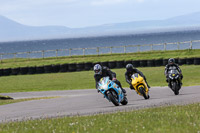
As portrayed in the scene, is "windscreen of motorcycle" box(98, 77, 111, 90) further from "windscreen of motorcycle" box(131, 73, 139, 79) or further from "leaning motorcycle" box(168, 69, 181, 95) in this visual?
"leaning motorcycle" box(168, 69, 181, 95)

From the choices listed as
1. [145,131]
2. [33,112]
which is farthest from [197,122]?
[33,112]

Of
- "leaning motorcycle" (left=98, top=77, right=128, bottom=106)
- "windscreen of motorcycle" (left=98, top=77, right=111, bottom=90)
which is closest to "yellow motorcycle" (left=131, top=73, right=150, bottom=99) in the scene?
"leaning motorcycle" (left=98, top=77, right=128, bottom=106)

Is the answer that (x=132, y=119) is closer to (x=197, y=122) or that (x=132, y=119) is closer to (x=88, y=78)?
(x=197, y=122)

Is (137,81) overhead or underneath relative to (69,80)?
overhead

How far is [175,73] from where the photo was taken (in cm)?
1778

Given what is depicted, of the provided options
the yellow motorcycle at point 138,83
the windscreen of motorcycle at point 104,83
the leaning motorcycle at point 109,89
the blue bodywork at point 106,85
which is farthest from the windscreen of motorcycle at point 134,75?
the windscreen of motorcycle at point 104,83

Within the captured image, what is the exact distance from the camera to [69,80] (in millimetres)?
31781

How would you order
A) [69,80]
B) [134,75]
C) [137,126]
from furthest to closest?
[69,80], [134,75], [137,126]

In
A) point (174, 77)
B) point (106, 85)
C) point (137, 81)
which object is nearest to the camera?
point (106, 85)

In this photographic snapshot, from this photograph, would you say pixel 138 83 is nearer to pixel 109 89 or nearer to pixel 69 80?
pixel 109 89

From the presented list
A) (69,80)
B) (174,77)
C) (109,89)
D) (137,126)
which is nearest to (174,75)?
(174,77)

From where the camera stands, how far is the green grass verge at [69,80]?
2770cm

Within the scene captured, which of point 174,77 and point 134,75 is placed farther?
point 174,77

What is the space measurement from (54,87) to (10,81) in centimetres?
682
